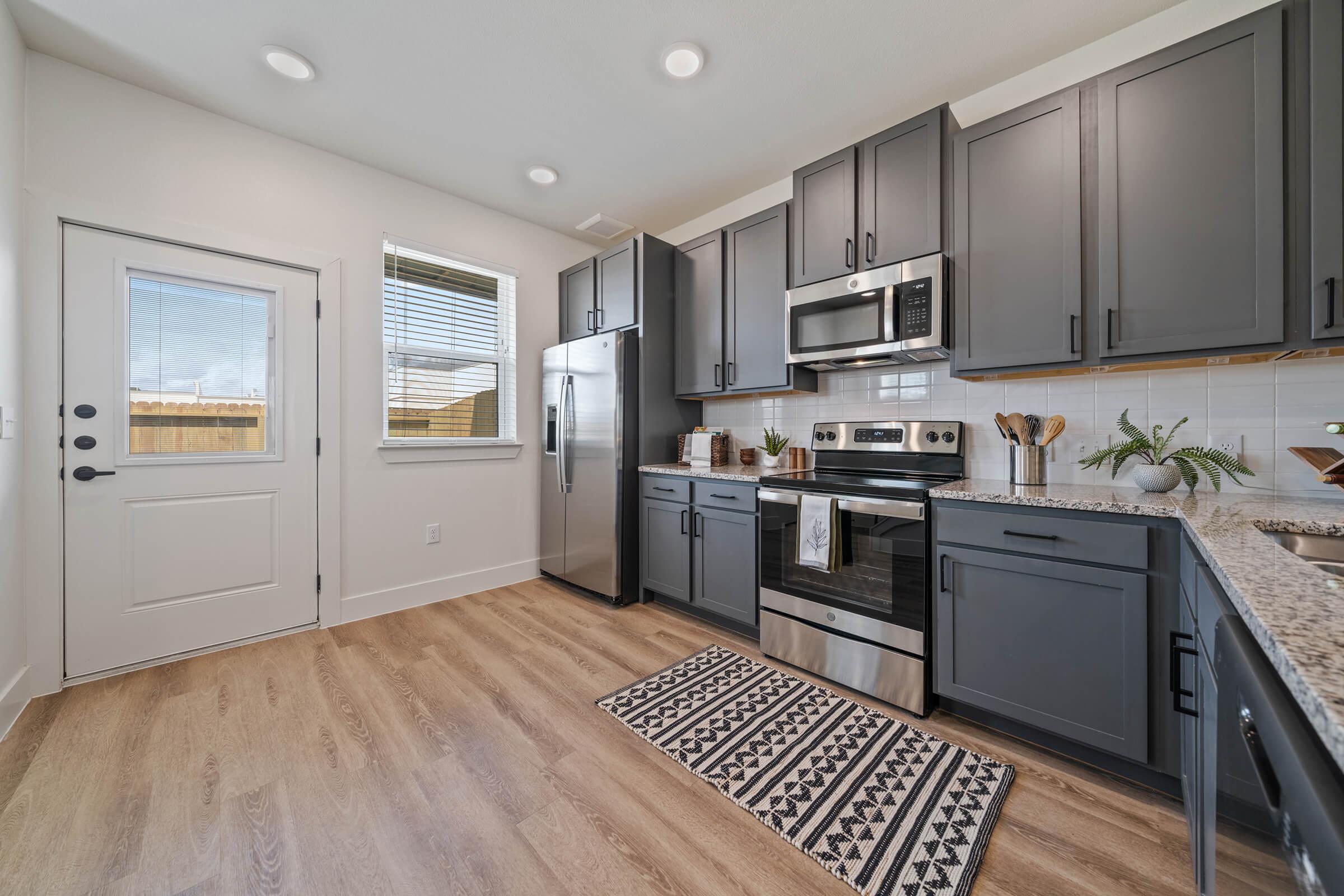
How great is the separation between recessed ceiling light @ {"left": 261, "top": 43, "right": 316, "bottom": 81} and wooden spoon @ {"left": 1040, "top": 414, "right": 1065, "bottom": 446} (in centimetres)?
350

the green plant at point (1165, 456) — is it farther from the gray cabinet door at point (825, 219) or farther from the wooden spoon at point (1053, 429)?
the gray cabinet door at point (825, 219)

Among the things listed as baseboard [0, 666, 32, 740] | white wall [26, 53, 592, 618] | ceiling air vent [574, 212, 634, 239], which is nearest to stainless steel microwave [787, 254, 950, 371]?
ceiling air vent [574, 212, 634, 239]

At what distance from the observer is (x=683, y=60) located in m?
2.19

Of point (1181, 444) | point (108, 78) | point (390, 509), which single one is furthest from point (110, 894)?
point (1181, 444)

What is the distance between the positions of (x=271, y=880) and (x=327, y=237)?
9.72ft

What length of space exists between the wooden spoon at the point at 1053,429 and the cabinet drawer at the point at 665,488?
1.70 meters

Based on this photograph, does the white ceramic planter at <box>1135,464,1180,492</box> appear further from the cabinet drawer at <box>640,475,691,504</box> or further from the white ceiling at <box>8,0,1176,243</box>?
the cabinet drawer at <box>640,475,691,504</box>

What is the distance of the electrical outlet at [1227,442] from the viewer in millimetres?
1841

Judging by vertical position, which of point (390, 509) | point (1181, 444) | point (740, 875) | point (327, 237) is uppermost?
point (327, 237)

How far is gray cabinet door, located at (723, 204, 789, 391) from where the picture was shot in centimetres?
289

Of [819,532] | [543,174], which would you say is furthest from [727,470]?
[543,174]

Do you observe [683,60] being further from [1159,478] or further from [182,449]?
[182,449]

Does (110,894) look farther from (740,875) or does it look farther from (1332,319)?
(1332,319)

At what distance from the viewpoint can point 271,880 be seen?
1.28 metres
